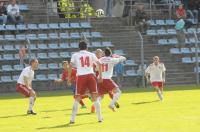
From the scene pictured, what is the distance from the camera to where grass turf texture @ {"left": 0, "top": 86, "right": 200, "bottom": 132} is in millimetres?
16297

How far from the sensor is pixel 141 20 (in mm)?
41969

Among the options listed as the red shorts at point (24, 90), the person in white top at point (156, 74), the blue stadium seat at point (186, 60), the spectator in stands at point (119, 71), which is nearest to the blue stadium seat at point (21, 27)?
the spectator in stands at point (119, 71)

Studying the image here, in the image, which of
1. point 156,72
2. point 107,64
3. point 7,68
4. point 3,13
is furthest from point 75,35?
point 107,64

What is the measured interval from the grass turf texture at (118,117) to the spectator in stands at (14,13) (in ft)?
40.1

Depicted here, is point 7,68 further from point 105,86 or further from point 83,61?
point 83,61

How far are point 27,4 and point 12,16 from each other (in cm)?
365

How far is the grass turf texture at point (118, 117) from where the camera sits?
53.5ft

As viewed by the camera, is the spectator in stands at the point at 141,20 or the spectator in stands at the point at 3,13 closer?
the spectator in stands at the point at 3,13

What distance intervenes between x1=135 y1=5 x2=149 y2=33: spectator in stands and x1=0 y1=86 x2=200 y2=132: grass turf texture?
14.5m

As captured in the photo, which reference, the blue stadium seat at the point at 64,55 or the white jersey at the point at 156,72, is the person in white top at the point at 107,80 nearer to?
the white jersey at the point at 156,72

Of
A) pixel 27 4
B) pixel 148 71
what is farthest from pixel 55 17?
pixel 148 71

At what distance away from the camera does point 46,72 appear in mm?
37062

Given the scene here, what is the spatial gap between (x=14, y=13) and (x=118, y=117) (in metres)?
21.0

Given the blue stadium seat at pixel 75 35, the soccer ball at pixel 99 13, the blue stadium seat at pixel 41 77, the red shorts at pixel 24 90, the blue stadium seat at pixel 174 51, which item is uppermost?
the soccer ball at pixel 99 13
